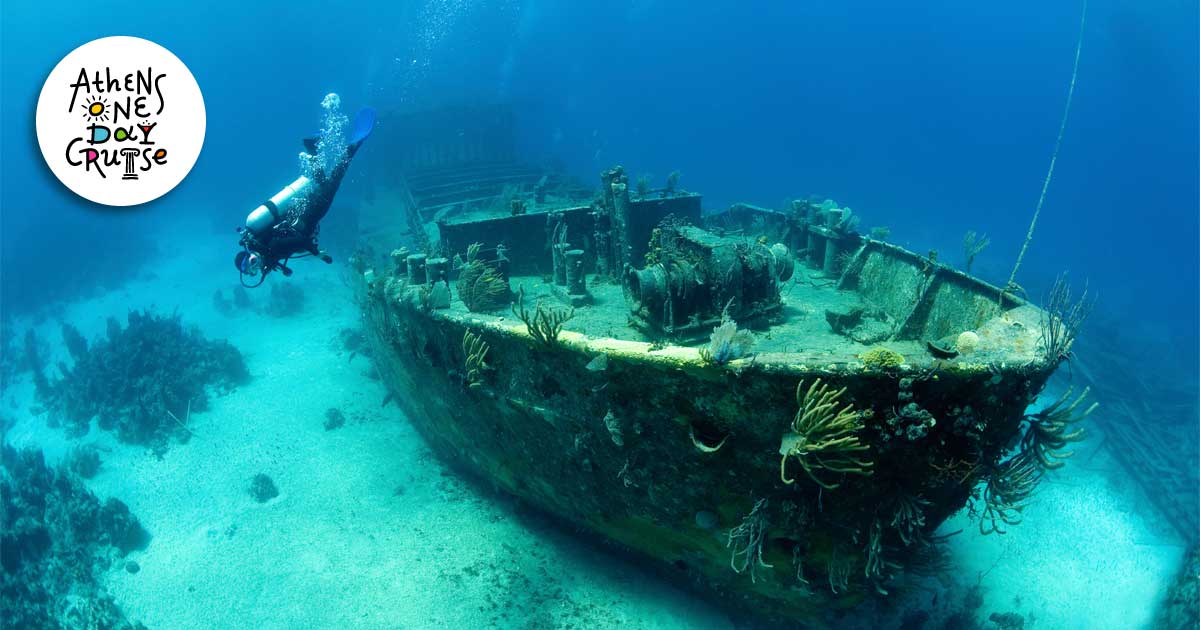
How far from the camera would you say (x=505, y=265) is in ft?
30.9

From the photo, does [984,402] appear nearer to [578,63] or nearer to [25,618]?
[25,618]

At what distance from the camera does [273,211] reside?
8.07 m

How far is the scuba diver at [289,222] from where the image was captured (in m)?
8.00

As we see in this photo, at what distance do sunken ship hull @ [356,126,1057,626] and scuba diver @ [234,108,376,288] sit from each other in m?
1.55

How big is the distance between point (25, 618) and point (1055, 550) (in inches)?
693

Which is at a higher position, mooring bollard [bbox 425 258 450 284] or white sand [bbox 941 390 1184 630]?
mooring bollard [bbox 425 258 450 284]

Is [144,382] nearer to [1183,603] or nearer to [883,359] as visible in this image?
[883,359]

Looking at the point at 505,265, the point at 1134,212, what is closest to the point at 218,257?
the point at 505,265

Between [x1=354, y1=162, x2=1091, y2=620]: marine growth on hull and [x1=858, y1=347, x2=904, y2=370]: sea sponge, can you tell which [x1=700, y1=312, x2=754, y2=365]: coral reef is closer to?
[x1=354, y1=162, x2=1091, y2=620]: marine growth on hull

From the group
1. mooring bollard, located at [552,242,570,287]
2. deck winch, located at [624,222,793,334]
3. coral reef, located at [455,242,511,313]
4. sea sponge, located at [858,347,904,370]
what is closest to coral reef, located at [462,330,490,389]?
coral reef, located at [455,242,511,313]

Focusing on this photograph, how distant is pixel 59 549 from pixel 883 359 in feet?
45.4

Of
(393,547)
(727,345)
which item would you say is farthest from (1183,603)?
(393,547)

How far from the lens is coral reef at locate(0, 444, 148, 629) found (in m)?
8.00

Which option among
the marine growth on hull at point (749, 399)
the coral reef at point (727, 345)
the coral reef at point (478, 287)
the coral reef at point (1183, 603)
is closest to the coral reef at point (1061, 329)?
the marine growth on hull at point (749, 399)
